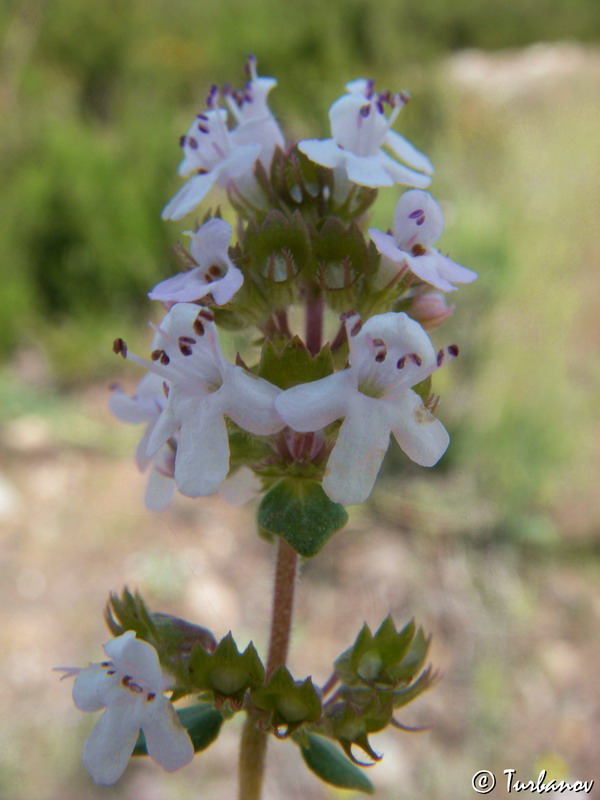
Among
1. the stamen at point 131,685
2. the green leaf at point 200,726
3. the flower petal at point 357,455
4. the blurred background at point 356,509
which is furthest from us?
the blurred background at point 356,509

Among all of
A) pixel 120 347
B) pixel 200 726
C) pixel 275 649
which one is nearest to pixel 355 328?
pixel 120 347

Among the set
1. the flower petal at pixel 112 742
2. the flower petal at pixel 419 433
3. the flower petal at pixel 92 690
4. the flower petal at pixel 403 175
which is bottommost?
the flower petal at pixel 112 742

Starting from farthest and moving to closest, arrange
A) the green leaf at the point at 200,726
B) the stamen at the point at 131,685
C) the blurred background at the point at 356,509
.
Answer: the blurred background at the point at 356,509, the green leaf at the point at 200,726, the stamen at the point at 131,685

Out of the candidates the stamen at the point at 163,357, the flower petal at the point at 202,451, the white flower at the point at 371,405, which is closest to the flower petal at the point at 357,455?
the white flower at the point at 371,405

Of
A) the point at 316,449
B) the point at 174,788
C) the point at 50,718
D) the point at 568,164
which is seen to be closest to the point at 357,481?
the point at 316,449

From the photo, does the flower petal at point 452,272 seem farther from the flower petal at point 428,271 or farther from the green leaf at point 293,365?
the green leaf at point 293,365

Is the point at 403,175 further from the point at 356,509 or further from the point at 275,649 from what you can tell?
the point at 356,509

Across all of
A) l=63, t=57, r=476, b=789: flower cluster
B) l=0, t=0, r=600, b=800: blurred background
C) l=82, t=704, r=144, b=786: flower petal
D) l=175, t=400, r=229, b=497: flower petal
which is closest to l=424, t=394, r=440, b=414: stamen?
l=63, t=57, r=476, b=789: flower cluster
